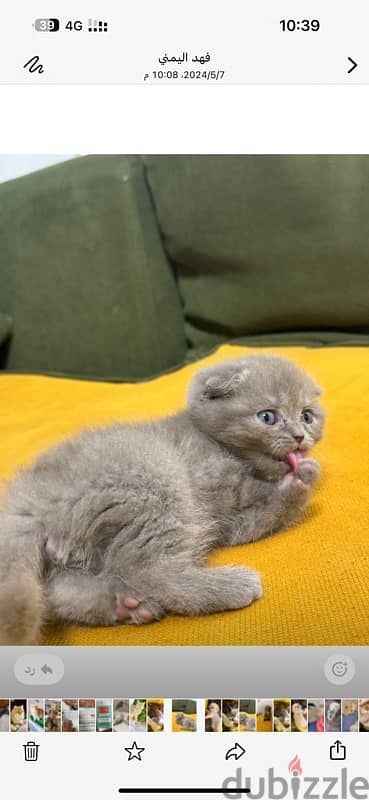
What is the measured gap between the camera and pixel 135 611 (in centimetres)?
68

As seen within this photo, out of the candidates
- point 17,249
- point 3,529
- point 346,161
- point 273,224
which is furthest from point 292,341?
point 3,529

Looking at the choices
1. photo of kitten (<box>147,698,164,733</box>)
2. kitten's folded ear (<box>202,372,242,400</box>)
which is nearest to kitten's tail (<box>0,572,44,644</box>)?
photo of kitten (<box>147,698,164,733</box>)

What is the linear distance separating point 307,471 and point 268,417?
81 millimetres

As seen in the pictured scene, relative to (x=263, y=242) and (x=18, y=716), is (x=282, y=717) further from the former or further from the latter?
(x=263, y=242)

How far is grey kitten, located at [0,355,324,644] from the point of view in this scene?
2.25ft

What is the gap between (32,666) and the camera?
0.66m

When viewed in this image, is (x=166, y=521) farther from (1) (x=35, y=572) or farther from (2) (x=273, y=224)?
(2) (x=273, y=224)

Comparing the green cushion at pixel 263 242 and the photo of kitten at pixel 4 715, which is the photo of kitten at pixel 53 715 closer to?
the photo of kitten at pixel 4 715

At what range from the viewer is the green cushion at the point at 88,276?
39.8 inches

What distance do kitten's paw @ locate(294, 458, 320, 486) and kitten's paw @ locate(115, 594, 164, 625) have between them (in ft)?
0.87

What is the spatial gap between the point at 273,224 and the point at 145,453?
473 mm
